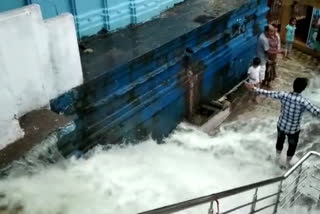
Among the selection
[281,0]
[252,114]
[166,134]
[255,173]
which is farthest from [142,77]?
[281,0]

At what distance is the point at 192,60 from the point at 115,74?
7.20 ft

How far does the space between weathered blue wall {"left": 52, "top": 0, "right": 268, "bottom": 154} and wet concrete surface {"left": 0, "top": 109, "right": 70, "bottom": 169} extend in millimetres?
343

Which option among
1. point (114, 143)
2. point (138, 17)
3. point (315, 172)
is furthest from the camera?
point (138, 17)

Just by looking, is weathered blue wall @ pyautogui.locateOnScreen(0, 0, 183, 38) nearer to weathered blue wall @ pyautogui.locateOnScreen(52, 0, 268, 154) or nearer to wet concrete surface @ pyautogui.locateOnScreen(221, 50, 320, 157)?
weathered blue wall @ pyautogui.locateOnScreen(52, 0, 268, 154)

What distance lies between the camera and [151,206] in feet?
16.0

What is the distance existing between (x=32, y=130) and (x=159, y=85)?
2.71 meters

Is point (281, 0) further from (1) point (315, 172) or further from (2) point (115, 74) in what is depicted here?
(2) point (115, 74)

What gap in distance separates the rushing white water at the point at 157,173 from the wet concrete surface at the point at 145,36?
134 cm

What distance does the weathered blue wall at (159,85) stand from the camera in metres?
5.40

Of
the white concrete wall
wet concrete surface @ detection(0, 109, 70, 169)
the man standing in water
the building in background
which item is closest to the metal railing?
wet concrete surface @ detection(0, 109, 70, 169)

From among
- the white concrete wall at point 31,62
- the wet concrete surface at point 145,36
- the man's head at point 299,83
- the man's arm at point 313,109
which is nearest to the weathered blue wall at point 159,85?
the wet concrete surface at point 145,36

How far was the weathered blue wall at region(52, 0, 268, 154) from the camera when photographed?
540 centimetres

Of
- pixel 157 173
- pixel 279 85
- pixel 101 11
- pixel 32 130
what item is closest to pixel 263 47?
pixel 279 85

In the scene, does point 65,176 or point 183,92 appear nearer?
point 65,176
